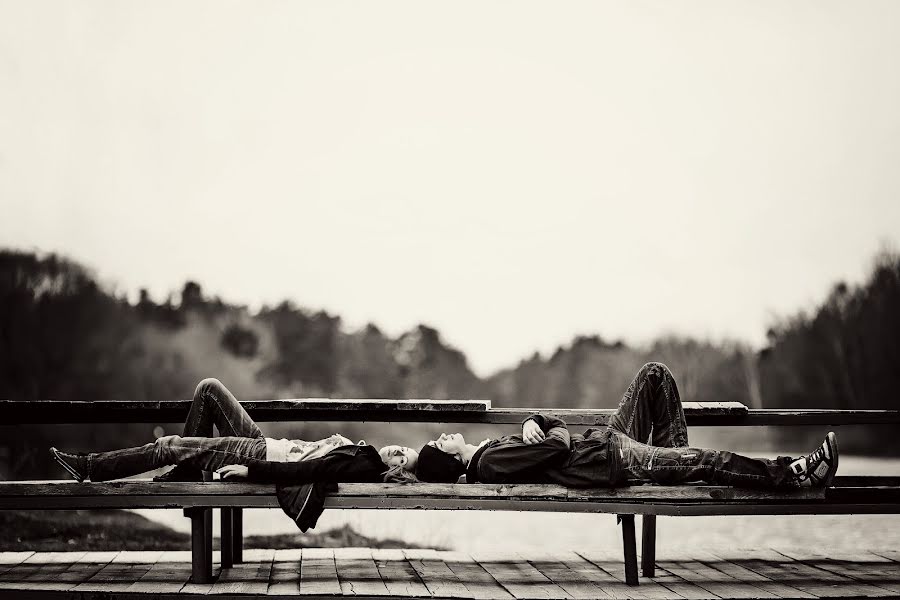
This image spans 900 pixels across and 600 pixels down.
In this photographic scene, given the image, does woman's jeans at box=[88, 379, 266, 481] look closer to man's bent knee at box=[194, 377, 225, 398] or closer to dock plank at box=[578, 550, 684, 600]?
man's bent knee at box=[194, 377, 225, 398]

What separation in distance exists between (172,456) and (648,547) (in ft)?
6.93

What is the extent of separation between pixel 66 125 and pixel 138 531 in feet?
11.8

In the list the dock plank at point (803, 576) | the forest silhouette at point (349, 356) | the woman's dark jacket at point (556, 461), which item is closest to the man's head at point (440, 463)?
the woman's dark jacket at point (556, 461)

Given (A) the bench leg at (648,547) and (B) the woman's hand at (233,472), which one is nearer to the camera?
(B) the woman's hand at (233,472)

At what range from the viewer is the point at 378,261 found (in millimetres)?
8164

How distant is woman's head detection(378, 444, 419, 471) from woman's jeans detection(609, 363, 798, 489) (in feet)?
2.73

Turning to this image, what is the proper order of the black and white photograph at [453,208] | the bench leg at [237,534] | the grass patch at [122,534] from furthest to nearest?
the black and white photograph at [453,208]
the grass patch at [122,534]
the bench leg at [237,534]

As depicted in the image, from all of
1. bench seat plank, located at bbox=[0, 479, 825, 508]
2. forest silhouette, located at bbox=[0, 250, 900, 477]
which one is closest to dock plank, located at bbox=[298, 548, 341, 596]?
bench seat plank, located at bbox=[0, 479, 825, 508]

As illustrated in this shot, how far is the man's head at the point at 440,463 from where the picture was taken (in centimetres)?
370

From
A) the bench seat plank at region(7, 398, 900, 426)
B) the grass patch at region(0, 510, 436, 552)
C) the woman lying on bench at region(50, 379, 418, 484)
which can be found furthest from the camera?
the grass patch at region(0, 510, 436, 552)

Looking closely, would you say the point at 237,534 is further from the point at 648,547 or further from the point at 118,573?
the point at 648,547

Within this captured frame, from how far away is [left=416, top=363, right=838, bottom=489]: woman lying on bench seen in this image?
3.46 m

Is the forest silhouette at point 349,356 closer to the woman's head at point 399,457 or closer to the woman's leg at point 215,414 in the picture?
the woman's leg at point 215,414

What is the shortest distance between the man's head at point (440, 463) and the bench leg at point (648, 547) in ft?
3.19
